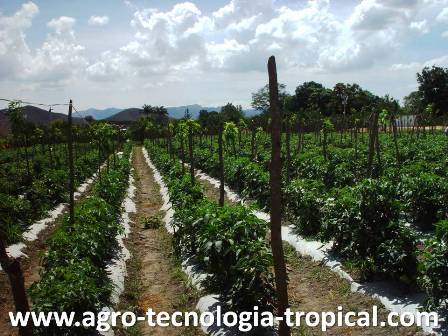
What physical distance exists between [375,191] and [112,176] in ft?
42.5

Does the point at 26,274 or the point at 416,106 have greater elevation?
the point at 416,106

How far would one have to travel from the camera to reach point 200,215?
8.33m

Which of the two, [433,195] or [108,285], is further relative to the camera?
[433,195]

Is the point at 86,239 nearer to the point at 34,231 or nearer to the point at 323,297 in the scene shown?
the point at 323,297

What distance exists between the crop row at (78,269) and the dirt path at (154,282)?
628 millimetres

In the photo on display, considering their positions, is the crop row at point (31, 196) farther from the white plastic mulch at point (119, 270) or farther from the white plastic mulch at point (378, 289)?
the white plastic mulch at point (378, 289)

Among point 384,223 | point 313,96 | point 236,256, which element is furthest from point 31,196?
point 313,96

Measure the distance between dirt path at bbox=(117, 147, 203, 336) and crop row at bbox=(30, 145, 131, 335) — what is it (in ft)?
2.06

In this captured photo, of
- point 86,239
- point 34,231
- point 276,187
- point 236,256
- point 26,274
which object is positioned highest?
point 276,187

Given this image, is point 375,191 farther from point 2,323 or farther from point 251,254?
point 2,323

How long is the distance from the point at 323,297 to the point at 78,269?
399 centimetres

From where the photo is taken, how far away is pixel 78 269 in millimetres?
6602

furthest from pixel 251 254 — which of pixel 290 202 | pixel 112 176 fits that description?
pixel 112 176

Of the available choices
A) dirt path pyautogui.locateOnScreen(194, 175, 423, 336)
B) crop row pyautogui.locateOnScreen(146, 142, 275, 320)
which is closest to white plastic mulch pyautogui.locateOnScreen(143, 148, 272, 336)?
crop row pyautogui.locateOnScreen(146, 142, 275, 320)
